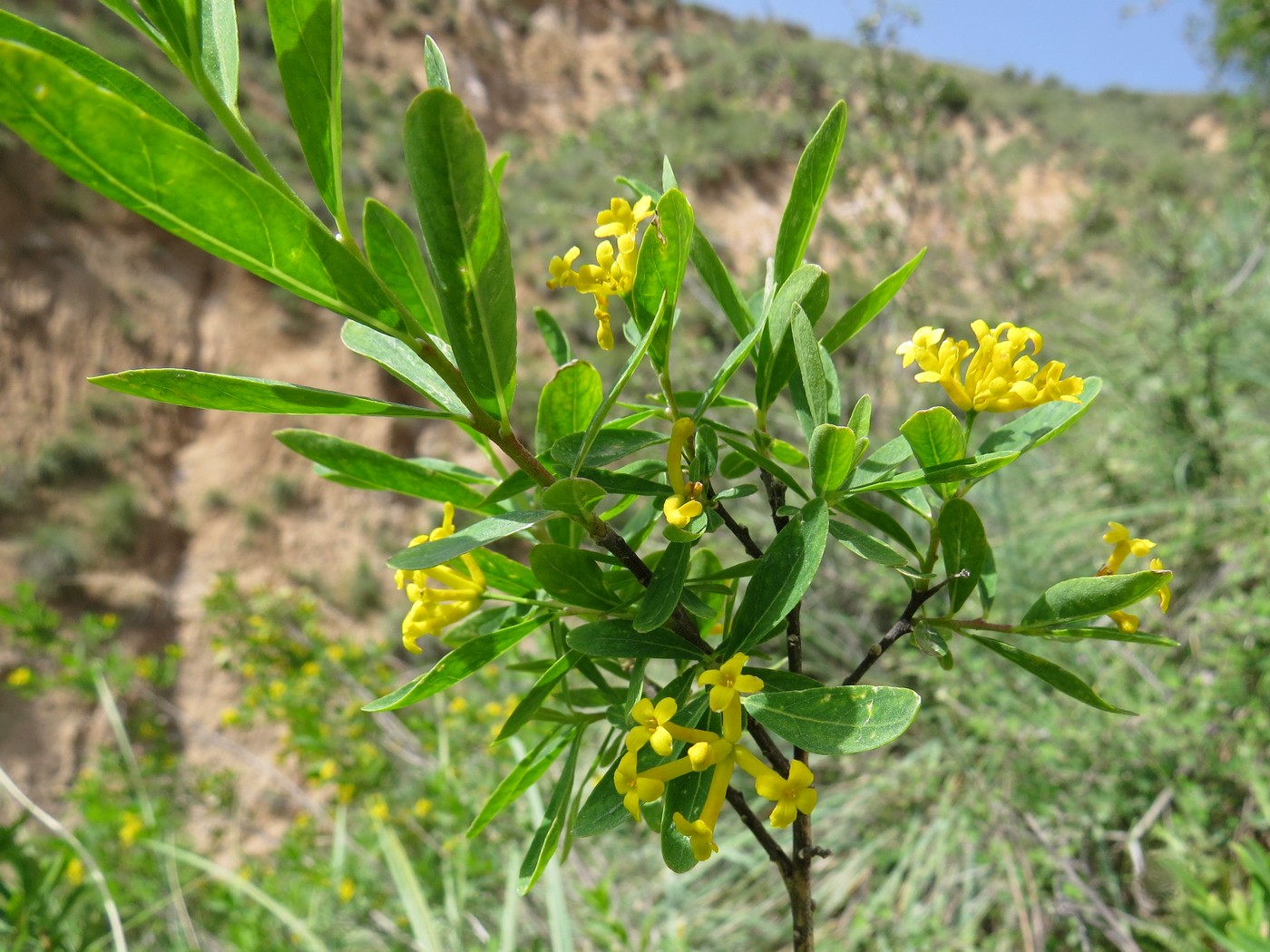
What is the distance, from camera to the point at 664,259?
458mm

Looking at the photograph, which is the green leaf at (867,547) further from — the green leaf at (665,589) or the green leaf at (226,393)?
the green leaf at (226,393)

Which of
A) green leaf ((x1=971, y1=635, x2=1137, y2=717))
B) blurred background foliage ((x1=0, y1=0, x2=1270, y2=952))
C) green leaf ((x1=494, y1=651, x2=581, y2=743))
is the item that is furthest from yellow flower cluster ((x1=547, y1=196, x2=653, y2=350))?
blurred background foliage ((x1=0, y1=0, x2=1270, y2=952))

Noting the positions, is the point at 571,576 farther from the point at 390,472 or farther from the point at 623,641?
the point at 390,472

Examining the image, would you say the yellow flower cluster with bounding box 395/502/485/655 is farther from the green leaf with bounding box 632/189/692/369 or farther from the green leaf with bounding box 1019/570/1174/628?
the green leaf with bounding box 1019/570/1174/628

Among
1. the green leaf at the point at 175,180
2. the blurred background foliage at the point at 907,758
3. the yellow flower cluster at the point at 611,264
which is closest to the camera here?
the green leaf at the point at 175,180

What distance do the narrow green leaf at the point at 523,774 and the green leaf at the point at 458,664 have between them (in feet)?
0.32

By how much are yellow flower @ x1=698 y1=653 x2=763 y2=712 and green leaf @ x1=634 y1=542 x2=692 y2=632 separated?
0.05m

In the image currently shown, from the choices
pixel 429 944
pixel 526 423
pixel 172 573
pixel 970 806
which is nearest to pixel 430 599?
pixel 429 944

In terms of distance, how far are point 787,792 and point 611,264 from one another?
1.19 ft

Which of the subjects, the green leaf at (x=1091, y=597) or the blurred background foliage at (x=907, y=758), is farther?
the blurred background foliage at (x=907, y=758)

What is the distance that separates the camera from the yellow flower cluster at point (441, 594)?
512 mm

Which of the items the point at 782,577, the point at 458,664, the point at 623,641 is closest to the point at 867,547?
the point at 782,577

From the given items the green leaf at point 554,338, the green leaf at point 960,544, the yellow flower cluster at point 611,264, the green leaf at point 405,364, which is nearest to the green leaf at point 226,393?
the green leaf at point 405,364

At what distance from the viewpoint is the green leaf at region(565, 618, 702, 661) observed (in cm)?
47
